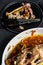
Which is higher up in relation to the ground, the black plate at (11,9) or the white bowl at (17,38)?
the black plate at (11,9)

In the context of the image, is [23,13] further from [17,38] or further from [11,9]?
[17,38]

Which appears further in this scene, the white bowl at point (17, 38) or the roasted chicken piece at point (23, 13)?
the roasted chicken piece at point (23, 13)

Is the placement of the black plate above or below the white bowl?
above

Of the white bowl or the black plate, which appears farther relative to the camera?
the black plate

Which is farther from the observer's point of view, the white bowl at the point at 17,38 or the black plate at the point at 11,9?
the black plate at the point at 11,9

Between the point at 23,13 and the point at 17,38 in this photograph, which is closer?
the point at 17,38

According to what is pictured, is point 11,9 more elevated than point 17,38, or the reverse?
point 11,9

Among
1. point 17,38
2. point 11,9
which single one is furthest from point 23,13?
point 17,38

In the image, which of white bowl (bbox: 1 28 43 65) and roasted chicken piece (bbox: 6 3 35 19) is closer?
white bowl (bbox: 1 28 43 65)

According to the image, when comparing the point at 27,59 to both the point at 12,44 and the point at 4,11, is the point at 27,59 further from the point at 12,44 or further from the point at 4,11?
the point at 4,11

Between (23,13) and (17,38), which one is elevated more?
(23,13)

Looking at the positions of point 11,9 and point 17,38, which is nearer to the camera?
point 17,38

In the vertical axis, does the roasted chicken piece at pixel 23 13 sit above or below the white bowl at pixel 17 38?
above
